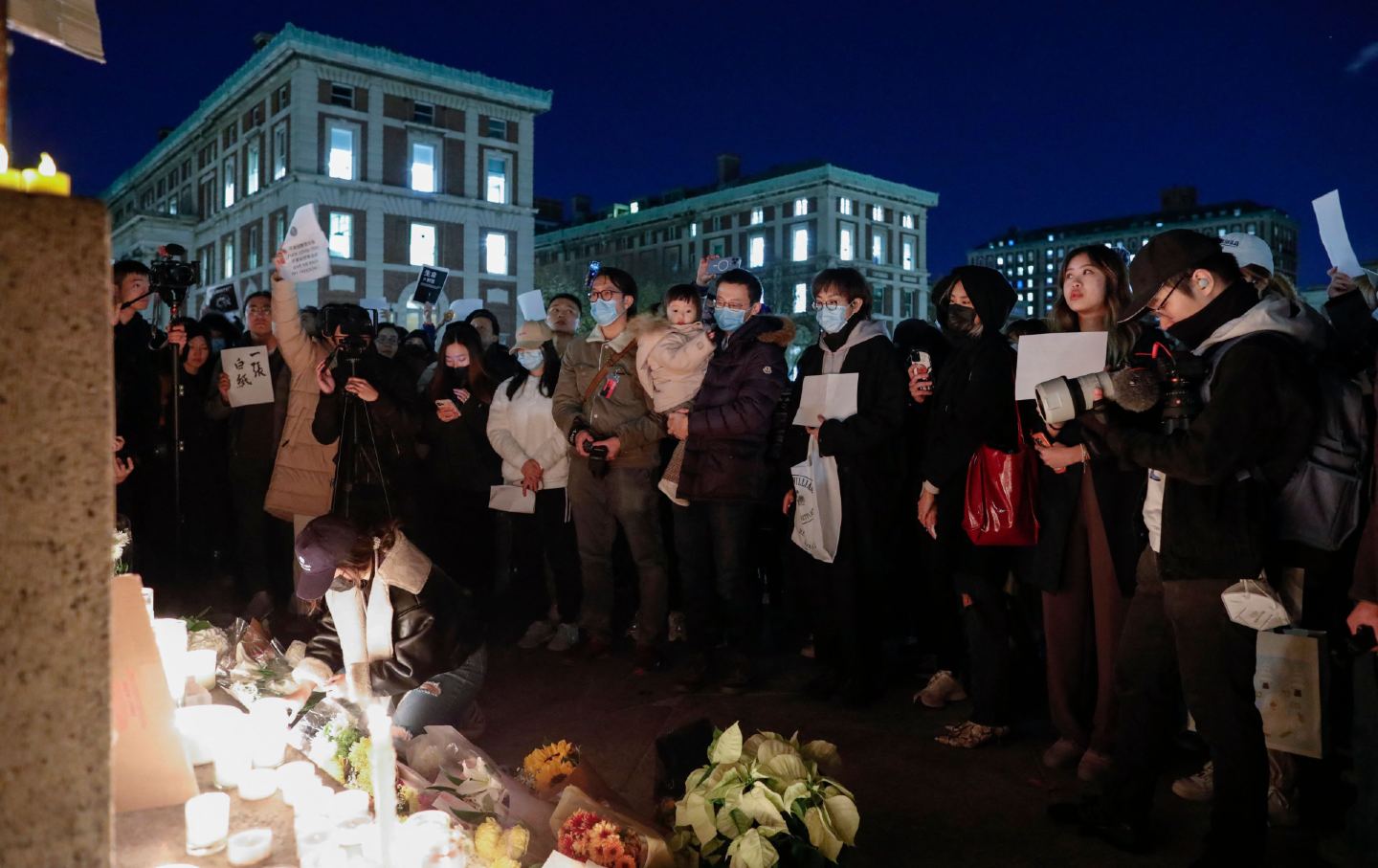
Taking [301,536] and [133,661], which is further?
[301,536]

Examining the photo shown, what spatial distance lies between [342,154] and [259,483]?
45.9m

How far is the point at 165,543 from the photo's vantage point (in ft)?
24.6

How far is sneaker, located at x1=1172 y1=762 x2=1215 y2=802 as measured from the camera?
4.00 metres

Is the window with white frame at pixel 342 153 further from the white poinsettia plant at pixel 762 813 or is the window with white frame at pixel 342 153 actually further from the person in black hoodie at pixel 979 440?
the white poinsettia plant at pixel 762 813

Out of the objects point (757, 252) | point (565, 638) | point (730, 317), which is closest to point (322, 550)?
point (730, 317)

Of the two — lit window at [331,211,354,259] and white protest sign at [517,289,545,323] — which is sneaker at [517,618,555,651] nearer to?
white protest sign at [517,289,545,323]

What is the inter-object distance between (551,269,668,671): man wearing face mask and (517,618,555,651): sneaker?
438 millimetres

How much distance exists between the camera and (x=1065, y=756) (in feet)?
14.4

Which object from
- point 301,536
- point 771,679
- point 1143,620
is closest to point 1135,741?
point 1143,620

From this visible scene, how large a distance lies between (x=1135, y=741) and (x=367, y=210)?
49.8 metres

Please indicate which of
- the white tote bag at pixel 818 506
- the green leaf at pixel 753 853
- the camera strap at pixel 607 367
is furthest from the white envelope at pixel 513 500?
the green leaf at pixel 753 853

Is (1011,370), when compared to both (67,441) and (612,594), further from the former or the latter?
(67,441)

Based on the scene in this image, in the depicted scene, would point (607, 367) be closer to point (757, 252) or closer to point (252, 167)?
point (252, 167)

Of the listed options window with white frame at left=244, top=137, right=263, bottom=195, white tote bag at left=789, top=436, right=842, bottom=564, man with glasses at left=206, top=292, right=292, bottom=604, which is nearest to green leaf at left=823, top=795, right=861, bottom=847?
white tote bag at left=789, top=436, right=842, bottom=564
